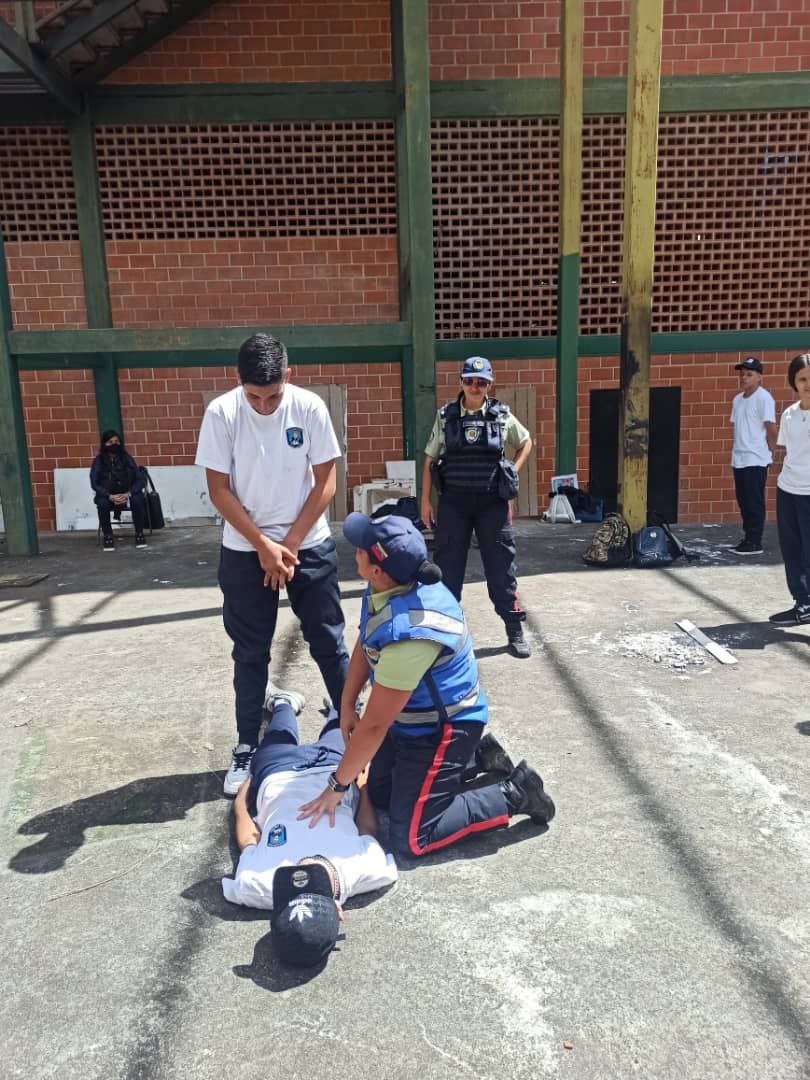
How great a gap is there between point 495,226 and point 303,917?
9.57 m

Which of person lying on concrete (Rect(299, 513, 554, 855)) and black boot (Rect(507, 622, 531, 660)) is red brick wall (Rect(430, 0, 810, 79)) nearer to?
black boot (Rect(507, 622, 531, 660))

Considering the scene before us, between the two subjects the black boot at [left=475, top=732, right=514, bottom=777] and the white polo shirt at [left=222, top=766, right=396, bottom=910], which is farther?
the black boot at [left=475, top=732, right=514, bottom=777]

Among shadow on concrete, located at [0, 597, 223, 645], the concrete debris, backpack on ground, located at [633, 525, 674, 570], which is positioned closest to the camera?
the concrete debris

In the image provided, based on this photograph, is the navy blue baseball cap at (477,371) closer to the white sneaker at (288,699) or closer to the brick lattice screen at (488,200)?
the white sneaker at (288,699)

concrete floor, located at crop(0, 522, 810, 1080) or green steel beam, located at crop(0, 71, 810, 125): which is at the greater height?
green steel beam, located at crop(0, 71, 810, 125)

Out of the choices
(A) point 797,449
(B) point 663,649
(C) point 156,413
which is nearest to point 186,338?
(C) point 156,413

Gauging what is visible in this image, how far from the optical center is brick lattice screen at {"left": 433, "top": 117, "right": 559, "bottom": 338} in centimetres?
998

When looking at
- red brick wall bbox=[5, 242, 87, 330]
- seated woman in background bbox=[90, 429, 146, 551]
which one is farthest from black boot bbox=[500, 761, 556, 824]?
red brick wall bbox=[5, 242, 87, 330]

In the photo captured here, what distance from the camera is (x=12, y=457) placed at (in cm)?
869

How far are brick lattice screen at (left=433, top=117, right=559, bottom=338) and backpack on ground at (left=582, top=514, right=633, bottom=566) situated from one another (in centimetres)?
392

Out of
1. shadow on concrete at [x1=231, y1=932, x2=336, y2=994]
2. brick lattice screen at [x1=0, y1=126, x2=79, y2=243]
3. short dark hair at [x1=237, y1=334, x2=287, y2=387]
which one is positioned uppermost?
brick lattice screen at [x1=0, y1=126, x2=79, y2=243]

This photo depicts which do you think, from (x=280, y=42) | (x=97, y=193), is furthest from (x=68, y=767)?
(x=280, y=42)

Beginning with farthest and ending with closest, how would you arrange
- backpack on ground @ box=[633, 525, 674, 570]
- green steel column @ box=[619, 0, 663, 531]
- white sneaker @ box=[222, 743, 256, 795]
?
1. backpack on ground @ box=[633, 525, 674, 570]
2. green steel column @ box=[619, 0, 663, 531]
3. white sneaker @ box=[222, 743, 256, 795]

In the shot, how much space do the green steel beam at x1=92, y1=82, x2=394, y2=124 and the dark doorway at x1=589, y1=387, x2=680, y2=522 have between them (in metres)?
4.80
